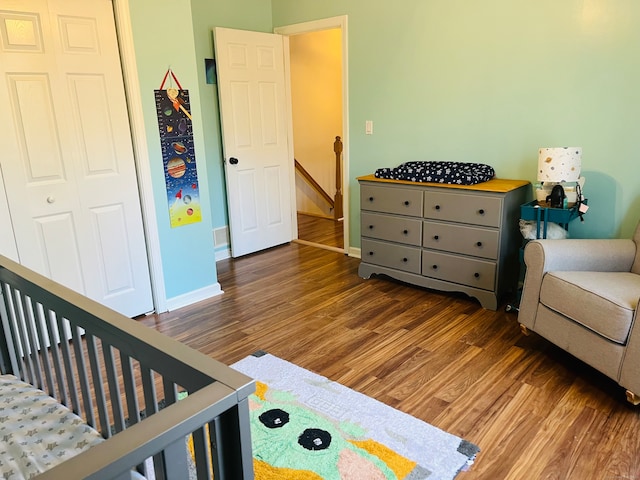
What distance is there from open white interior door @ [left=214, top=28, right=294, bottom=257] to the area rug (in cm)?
240

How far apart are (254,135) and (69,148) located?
196 cm

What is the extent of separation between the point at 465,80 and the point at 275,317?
7.23ft

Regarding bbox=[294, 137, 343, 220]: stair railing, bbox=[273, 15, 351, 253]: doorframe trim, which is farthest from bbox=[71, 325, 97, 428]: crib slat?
bbox=[294, 137, 343, 220]: stair railing

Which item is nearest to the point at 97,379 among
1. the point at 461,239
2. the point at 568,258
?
the point at 568,258

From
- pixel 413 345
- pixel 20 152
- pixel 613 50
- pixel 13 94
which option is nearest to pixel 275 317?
pixel 413 345

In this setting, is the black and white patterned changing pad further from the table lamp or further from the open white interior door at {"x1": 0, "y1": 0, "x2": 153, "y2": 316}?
the open white interior door at {"x1": 0, "y1": 0, "x2": 153, "y2": 316}

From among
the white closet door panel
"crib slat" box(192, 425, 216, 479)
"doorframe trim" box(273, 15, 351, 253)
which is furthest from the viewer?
"doorframe trim" box(273, 15, 351, 253)

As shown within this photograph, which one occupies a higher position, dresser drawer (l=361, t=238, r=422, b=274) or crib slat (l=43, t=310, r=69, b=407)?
crib slat (l=43, t=310, r=69, b=407)

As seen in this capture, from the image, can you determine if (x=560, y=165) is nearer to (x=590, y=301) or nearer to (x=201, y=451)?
(x=590, y=301)

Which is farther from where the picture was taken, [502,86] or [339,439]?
[502,86]

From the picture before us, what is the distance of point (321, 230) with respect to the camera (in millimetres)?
5527

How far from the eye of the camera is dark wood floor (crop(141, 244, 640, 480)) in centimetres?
194

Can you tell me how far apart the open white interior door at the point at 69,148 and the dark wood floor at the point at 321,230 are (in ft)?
7.40

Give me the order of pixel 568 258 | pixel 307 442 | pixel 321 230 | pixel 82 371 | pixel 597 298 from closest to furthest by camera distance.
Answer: pixel 82 371 < pixel 307 442 < pixel 597 298 < pixel 568 258 < pixel 321 230
